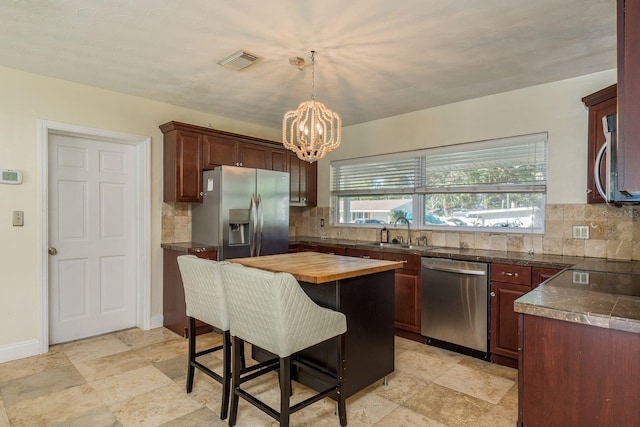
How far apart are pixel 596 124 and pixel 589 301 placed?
204 cm

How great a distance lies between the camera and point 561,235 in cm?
325

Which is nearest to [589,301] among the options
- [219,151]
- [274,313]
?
[274,313]

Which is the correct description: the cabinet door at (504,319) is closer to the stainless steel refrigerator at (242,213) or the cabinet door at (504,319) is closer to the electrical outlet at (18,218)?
the stainless steel refrigerator at (242,213)

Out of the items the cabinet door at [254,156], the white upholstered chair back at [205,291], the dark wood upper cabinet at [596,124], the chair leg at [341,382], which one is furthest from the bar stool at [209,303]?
the dark wood upper cabinet at [596,124]

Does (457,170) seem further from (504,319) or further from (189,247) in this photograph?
(189,247)

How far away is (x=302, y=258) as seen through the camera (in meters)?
2.79

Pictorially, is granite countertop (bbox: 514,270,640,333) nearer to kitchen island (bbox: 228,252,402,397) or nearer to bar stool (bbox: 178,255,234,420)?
kitchen island (bbox: 228,252,402,397)

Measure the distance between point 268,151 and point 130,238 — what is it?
194cm

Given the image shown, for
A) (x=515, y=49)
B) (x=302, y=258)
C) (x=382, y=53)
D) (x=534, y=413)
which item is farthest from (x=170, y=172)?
(x=534, y=413)

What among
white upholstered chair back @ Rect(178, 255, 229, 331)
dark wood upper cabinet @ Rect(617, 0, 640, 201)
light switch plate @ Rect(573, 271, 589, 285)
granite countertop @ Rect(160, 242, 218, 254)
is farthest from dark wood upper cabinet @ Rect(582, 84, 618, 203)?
granite countertop @ Rect(160, 242, 218, 254)

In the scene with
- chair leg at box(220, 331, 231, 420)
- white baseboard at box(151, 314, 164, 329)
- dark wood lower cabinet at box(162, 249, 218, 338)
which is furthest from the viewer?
white baseboard at box(151, 314, 164, 329)

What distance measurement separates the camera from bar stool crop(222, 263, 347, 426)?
6.17ft

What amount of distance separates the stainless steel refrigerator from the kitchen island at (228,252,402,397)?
126 centimetres

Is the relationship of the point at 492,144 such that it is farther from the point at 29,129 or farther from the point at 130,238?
the point at 29,129
